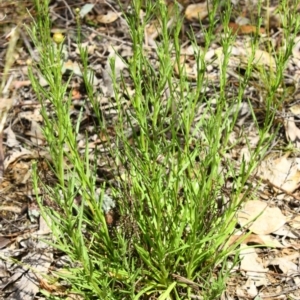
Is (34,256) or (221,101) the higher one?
(221,101)

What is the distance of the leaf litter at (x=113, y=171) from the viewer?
91.0 inches

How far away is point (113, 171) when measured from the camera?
8.76ft

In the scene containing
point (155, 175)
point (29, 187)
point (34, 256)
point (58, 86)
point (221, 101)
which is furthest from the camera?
point (29, 187)

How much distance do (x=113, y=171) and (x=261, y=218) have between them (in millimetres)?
693

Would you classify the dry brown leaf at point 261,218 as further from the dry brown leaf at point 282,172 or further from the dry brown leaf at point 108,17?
the dry brown leaf at point 108,17

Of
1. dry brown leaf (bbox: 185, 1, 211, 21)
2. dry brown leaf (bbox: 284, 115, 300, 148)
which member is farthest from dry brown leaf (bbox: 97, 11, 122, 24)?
dry brown leaf (bbox: 284, 115, 300, 148)

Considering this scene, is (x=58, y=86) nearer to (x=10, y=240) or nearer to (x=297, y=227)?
(x=10, y=240)

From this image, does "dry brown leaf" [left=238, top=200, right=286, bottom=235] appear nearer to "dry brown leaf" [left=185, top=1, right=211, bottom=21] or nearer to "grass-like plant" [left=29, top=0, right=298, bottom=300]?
"grass-like plant" [left=29, top=0, right=298, bottom=300]

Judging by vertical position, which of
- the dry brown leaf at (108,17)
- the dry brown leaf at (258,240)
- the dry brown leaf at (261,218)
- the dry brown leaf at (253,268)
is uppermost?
the dry brown leaf at (108,17)

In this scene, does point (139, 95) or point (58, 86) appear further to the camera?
point (139, 95)

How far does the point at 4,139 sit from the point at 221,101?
1522mm

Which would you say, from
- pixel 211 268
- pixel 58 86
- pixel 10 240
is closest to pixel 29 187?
pixel 10 240

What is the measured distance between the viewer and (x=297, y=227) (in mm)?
2484

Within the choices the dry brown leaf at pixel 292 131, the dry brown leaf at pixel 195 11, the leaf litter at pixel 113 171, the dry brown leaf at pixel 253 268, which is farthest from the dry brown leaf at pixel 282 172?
the dry brown leaf at pixel 195 11
